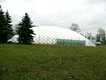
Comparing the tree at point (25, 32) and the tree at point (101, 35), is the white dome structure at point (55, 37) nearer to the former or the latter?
the tree at point (25, 32)

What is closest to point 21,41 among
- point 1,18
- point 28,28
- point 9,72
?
point 28,28

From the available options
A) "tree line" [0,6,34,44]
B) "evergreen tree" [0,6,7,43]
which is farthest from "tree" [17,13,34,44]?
"evergreen tree" [0,6,7,43]

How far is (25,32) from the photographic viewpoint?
29.1 meters

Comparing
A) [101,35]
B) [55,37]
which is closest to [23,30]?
[55,37]

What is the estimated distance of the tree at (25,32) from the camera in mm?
29000

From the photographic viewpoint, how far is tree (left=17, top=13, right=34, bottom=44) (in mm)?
29000

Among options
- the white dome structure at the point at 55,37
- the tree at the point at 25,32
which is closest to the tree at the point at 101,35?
the white dome structure at the point at 55,37

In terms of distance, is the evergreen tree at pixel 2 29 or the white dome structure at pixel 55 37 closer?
the evergreen tree at pixel 2 29

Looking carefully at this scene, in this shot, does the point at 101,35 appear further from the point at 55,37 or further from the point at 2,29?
the point at 2,29

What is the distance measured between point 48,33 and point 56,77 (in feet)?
120

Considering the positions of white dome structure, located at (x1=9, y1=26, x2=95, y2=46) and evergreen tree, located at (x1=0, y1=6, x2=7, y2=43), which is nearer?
evergreen tree, located at (x1=0, y1=6, x2=7, y2=43)

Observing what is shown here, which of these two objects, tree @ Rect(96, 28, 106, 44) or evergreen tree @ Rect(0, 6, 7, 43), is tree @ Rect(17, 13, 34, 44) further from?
tree @ Rect(96, 28, 106, 44)

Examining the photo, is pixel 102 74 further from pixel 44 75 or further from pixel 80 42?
pixel 80 42

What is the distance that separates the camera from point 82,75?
6.02m
